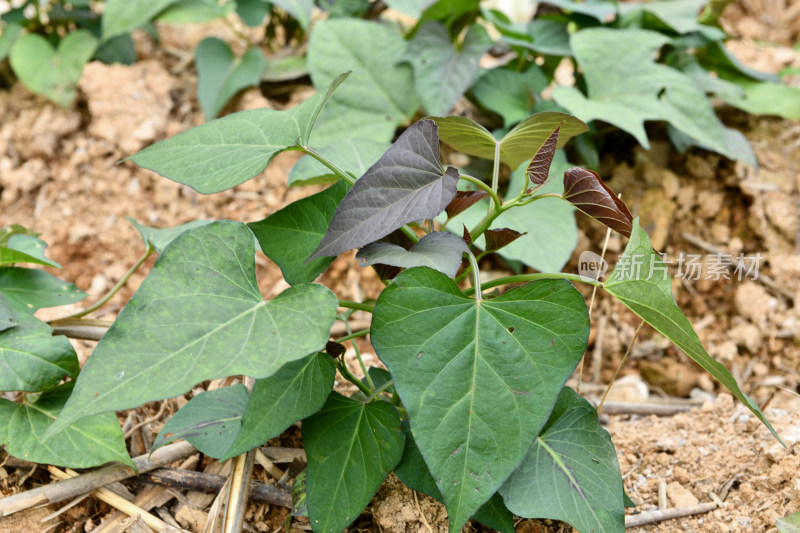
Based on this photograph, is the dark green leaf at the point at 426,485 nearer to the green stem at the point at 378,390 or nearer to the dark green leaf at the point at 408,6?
the green stem at the point at 378,390

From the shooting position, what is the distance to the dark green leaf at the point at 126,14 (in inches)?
72.8

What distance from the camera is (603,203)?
2.79 feet

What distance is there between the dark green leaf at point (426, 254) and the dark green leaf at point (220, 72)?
3.97 ft

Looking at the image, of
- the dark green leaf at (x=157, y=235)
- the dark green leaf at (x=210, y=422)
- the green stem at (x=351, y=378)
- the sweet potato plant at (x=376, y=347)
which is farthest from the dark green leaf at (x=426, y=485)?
the dark green leaf at (x=157, y=235)

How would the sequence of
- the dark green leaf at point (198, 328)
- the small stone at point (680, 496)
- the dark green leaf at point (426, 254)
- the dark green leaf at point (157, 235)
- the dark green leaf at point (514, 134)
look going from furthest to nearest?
the dark green leaf at point (157, 235), the small stone at point (680, 496), the dark green leaf at point (514, 134), the dark green leaf at point (426, 254), the dark green leaf at point (198, 328)

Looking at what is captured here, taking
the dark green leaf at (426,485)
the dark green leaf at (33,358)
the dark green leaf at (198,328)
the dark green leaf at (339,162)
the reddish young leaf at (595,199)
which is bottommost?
the dark green leaf at (426,485)

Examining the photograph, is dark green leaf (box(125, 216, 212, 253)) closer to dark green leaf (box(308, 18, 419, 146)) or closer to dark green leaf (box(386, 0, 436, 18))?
dark green leaf (box(308, 18, 419, 146))

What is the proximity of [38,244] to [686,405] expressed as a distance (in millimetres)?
1494

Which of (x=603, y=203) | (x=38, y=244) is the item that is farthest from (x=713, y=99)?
(x=38, y=244)

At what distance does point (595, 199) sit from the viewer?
0.85m

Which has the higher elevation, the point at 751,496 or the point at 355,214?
the point at 355,214

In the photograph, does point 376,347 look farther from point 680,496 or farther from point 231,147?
point 680,496

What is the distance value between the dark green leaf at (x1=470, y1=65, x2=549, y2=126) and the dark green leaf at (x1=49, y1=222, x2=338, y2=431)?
115 cm

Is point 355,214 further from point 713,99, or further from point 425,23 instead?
point 713,99
